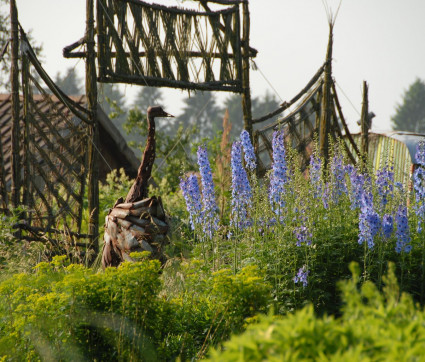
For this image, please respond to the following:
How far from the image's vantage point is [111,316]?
10.5 ft

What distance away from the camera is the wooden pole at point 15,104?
18.6 ft

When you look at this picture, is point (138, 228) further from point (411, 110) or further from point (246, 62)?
point (411, 110)

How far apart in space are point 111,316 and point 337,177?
2.50 m

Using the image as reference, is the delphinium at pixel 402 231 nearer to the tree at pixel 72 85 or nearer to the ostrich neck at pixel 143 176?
the ostrich neck at pixel 143 176

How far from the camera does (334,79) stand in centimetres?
885

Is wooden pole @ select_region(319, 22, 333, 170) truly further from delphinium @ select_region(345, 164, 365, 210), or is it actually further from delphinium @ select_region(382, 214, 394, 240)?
delphinium @ select_region(382, 214, 394, 240)

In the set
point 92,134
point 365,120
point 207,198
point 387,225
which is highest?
point 365,120

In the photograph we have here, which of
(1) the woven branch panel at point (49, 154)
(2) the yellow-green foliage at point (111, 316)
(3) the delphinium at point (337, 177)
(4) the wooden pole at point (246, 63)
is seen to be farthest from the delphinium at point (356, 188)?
(4) the wooden pole at point (246, 63)

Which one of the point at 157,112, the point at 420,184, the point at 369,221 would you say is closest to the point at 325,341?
the point at 369,221

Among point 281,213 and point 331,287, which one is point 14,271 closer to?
point 281,213

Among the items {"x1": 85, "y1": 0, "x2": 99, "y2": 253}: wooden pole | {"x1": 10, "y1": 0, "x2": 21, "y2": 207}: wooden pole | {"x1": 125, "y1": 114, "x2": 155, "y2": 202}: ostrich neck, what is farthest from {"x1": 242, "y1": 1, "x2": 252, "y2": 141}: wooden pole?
{"x1": 10, "y1": 0, "x2": 21, "y2": 207}: wooden pole

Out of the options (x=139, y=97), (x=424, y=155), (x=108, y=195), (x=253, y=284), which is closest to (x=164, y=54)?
(x=108, y=195)

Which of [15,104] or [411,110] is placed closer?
[15,104]

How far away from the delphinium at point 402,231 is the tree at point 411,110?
227 feet
